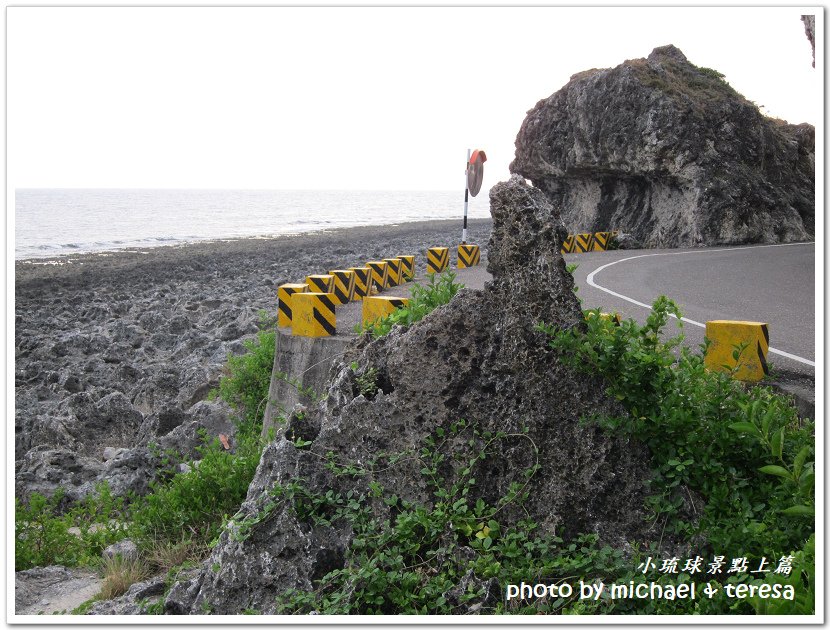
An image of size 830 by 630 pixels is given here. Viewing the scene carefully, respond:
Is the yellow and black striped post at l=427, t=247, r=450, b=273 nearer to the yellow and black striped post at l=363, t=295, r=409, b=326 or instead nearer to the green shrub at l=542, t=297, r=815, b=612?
the yellow and black striped post at l=363, t=295, r=409, b=326

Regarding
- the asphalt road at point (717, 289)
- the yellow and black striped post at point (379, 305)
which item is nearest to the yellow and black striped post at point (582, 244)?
the asphalt road at point (717, 289)

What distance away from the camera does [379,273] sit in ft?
43.0

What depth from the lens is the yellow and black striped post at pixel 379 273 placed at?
12917mm

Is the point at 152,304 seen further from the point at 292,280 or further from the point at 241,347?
the point at 241,347

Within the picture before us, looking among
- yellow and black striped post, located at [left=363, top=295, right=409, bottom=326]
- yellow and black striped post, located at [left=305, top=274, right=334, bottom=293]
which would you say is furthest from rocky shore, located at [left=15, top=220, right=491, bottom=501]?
yellow and black striped post, located at [left=363, top=295, right=409, bottom=326]

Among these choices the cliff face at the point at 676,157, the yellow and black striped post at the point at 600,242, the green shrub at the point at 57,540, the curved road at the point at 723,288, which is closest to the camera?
the green shrub at the point at 57,540

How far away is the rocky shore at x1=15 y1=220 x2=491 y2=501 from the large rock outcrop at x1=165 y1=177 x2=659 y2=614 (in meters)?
4.61

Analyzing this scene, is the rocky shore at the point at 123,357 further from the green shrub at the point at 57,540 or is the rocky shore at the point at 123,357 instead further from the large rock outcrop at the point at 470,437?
the large rock outcrop at the point at 470,437

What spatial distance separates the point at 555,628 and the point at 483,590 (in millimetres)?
617

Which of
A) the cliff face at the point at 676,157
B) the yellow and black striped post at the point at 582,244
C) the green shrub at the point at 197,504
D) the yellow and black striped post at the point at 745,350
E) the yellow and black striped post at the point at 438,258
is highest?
the cliff face at the point at 676,157

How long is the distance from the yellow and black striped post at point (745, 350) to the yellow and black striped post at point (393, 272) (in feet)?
24.8

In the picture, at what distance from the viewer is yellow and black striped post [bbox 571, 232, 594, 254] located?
77.3 feet

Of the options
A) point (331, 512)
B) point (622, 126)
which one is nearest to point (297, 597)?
point (331, 512)

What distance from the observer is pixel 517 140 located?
31.6 m
